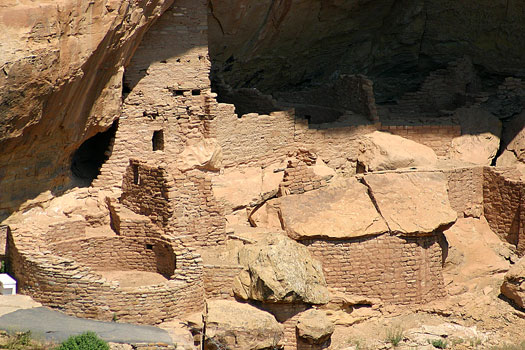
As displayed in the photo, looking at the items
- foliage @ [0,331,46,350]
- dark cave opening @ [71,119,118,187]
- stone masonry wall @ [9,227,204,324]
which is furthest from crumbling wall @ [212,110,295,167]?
foliage @ [0,331,46,350]

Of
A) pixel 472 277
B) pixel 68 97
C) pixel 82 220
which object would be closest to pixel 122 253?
pixel 82 220

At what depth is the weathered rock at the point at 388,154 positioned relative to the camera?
27812mm

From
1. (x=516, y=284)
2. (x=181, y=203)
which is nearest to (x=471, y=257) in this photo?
(x=516, y=284)

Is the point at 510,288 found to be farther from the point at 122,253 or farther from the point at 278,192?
the point at 122,253

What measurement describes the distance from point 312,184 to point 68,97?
18.4ft

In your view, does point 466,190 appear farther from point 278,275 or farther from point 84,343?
point 84,343

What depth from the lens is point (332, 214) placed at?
81.3ft

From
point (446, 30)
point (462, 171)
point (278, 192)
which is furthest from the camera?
point (446, 30)

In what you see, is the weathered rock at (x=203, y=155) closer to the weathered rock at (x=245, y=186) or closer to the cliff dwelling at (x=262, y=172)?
the cliff dwelling at (x=262, y=172)

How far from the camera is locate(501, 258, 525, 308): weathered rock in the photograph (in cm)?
2527

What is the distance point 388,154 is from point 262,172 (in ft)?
10.1

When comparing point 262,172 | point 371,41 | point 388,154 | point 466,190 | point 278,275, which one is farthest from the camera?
point 371,41

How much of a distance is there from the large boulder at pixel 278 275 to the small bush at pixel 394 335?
165cm

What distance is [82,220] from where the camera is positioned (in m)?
23.5
